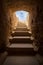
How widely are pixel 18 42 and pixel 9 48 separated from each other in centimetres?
84

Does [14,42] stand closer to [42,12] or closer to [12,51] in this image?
[12,51]

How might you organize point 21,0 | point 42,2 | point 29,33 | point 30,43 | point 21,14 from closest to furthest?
point 42,2 < point 21,0 < point 30,43 < point 29,33 < point 21,14

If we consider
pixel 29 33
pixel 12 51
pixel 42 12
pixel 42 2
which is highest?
pixel 42 2

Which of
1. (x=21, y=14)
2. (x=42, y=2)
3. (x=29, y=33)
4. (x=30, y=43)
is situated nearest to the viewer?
(x=42, y=2)

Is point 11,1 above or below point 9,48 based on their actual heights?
above

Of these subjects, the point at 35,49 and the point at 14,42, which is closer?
the point at 35,49

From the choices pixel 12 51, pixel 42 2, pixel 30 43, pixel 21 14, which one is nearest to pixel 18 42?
pixel 30 43

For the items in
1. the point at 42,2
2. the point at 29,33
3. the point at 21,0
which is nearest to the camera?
the point at 42,2

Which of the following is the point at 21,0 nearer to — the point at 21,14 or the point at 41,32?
the point at 41,32

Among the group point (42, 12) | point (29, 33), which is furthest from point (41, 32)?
point (29, 33)

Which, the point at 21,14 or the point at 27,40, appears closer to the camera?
the point at 27,40

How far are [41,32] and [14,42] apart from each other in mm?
1667

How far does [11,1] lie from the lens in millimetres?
3855

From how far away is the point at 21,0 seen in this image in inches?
149
